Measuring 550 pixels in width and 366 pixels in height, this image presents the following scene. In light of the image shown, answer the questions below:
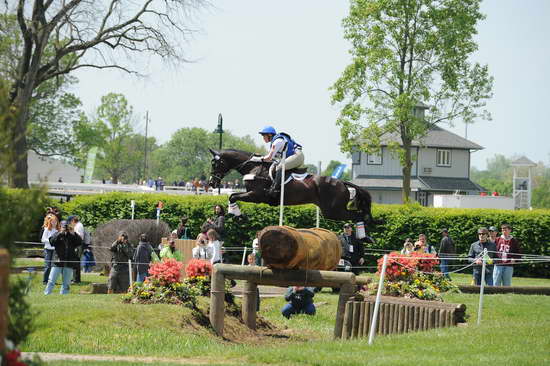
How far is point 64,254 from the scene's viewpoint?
18969 millimetres

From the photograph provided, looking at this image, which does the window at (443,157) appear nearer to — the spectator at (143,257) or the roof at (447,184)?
the roof at (447,184)

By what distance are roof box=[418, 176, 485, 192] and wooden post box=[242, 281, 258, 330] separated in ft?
190

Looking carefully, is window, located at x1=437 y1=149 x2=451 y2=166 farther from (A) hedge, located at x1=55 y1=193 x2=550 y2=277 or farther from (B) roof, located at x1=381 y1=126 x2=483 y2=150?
(A) hedge, located at x1=55 y1=193 x2=550 y2=277

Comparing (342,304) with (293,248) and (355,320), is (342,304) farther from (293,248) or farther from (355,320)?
(293,248)

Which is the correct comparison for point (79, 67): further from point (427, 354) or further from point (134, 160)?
point (134, 160)

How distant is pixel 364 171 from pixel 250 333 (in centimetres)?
5978

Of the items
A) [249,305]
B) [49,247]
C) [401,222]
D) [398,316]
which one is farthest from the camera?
[401,222]

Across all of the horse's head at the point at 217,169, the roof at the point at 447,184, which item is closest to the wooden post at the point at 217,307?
the horse's head at the point at 217,169

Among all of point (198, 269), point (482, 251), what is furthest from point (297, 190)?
point (482, 251)

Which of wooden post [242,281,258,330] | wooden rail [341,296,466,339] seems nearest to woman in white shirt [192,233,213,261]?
wooden post [242,281,258,330]

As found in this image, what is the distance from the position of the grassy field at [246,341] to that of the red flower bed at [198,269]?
1.37 metres

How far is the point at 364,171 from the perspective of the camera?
243 ft

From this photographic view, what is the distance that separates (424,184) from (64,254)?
56.4 meters

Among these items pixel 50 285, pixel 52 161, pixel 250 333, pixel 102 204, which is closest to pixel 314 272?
pixel 250 333
